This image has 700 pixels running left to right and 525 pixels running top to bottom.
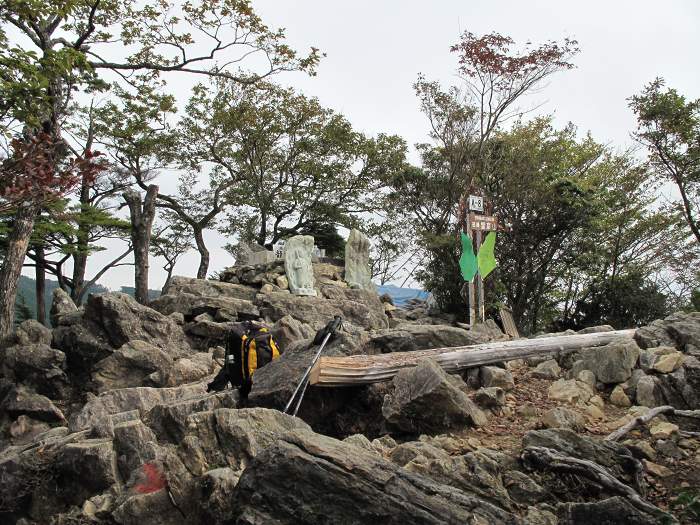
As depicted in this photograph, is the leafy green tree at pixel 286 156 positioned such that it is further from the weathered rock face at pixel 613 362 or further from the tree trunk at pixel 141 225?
the weathered rock face at pixel 613 362

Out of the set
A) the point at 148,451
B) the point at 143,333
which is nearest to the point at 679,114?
the point at 143,333

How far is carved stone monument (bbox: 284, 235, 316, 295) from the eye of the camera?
1733 centimetres

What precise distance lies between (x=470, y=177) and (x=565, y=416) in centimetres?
1423

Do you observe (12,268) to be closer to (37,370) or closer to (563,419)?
(37,370)

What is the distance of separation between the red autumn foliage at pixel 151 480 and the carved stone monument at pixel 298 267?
11700 mm

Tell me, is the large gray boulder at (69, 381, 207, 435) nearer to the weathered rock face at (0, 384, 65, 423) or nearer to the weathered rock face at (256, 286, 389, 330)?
the weathered rock face at (0, 384, 65, 423)

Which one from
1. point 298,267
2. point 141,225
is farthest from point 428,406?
point 141,225

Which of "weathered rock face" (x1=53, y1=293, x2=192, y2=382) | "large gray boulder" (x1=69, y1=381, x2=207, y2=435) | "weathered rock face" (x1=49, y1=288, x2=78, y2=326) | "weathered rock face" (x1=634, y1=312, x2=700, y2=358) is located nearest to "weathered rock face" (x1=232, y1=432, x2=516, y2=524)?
"large gray boulder" (x1=69, y1=381, x2=207, y2=435)

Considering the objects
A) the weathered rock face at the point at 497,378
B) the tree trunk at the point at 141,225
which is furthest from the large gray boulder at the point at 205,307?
the weathered rock face at the point at 497,378

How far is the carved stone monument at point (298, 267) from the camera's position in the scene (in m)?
17.3

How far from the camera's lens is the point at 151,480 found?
5293 mm

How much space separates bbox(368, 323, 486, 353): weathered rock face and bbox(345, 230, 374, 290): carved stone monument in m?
11.4

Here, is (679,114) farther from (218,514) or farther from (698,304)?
(218,514)

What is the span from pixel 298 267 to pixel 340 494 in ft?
45.7
